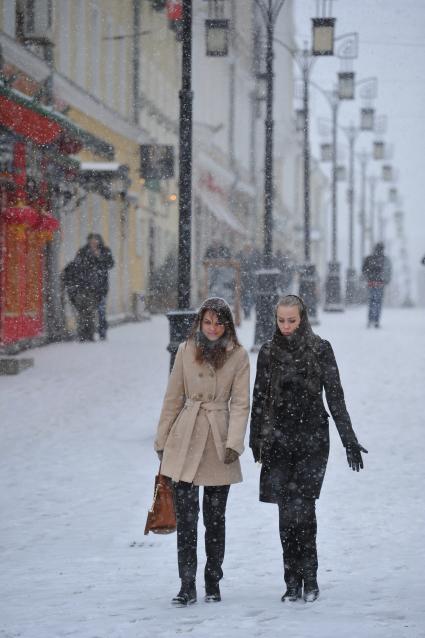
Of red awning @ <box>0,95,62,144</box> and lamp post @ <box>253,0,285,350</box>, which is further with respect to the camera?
lamp post @ <box>253,0,285,350</box>

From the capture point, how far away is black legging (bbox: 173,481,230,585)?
5355 millimetres

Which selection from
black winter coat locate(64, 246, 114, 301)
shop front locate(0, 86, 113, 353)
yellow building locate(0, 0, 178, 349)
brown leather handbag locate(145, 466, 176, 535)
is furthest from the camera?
black winter coat locate(64, 246, 114, 301)

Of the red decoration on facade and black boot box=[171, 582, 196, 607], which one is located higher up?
the red decoration on facade

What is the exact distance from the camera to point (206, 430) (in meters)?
5.30

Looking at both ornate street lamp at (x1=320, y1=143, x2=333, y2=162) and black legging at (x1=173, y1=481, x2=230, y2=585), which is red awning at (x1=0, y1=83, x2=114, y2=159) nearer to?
black legging at (x1=173, y1=481, x2=230, y2=585)

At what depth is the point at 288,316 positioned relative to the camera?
5.17 m

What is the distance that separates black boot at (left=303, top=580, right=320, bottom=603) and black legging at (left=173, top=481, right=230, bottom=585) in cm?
39

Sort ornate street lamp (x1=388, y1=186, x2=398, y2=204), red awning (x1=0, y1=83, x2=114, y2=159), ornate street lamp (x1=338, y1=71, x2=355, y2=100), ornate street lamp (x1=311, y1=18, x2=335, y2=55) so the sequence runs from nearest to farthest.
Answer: red awning (x1=0, y1=83, x2=114, y2=159) < ornate street lamp (x1=311, y1=18, x2=335, y2=55) < ornate street lamp (x1=338, y1=71, x2=355, y2=100) < ornate street lamp (x1=388, y1=186, x2=398, y2=204)

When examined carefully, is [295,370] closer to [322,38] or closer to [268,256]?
[268,256]

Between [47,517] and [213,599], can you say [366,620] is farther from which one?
[47,517]

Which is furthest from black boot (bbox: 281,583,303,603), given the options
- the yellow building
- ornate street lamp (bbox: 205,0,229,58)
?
ornate street lamp (bbox: 205,0,229,58)

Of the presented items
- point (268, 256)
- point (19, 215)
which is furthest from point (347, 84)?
point (19, 215)

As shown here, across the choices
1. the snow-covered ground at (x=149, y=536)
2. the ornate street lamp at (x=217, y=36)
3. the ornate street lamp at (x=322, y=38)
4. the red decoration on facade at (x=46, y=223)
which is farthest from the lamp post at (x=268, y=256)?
the snow-covered ground at (x=149, y=536)

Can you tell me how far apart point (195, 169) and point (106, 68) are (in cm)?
1205
